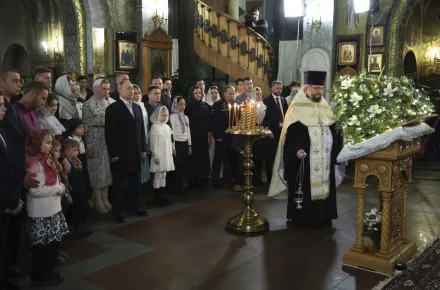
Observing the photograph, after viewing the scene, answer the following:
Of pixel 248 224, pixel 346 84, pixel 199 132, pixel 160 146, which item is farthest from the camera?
pixel 199 132

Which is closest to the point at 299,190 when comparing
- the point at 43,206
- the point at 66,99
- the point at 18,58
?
the point at 43,206

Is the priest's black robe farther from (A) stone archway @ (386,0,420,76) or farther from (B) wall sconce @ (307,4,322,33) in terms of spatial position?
(B) wall sconce @ (307,4,322,33)

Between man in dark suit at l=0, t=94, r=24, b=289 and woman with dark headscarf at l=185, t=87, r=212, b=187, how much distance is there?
392 cm

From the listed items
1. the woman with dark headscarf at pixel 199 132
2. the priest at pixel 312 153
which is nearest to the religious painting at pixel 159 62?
the woman with dark headscarf at pixel 199 132

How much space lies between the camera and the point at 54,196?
3.66 metres

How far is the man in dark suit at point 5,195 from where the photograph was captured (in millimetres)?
3248

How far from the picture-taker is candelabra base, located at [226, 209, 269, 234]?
5098 mm

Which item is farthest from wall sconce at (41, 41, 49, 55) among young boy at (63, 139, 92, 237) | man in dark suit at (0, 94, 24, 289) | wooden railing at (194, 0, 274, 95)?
man in dark suit at (0, 94, 24, 289)

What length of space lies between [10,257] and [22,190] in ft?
1.95

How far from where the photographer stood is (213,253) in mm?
4492

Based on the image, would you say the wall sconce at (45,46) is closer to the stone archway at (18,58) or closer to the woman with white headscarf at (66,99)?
the stone archway at (18,58)

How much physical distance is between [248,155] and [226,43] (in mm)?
5982

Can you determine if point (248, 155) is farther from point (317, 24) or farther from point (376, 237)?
point (317, 24)

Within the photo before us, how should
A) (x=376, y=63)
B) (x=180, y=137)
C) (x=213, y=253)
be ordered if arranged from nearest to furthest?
(x=213, y=253)
(x=180, y=137)
(x=376, y=63)
